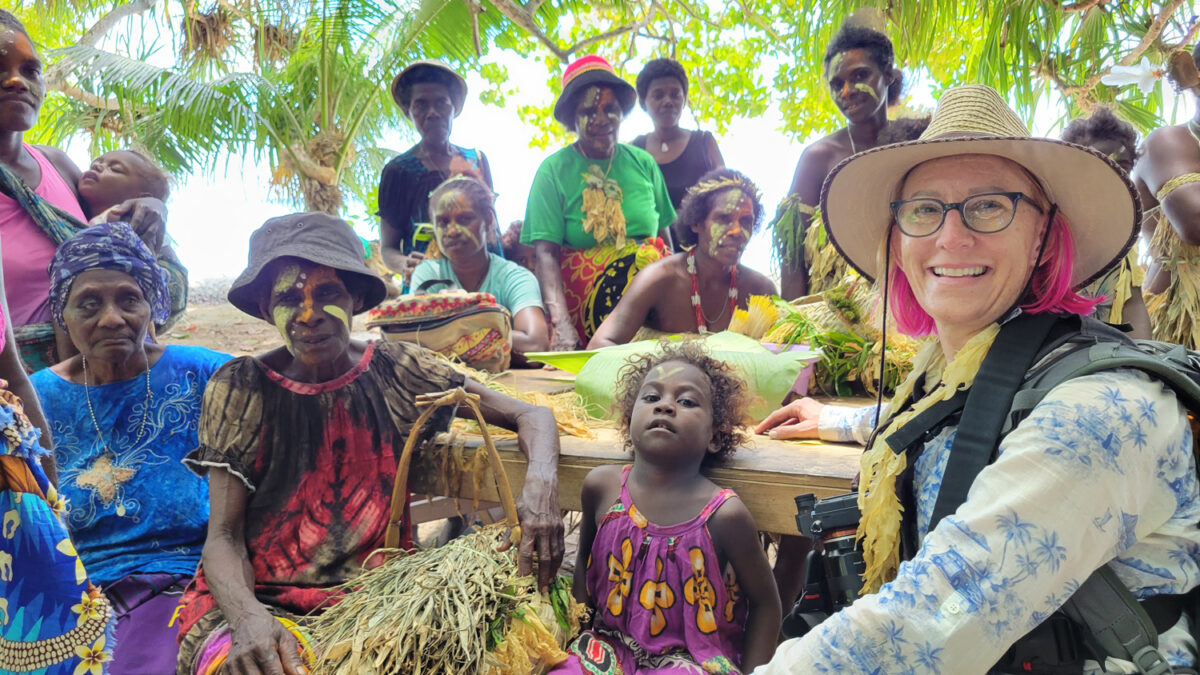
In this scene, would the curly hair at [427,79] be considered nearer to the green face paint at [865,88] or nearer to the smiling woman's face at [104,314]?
the green face paint at [865,88]

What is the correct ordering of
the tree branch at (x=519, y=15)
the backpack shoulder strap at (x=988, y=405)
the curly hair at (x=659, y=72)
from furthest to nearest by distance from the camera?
the tree branch at (x=519, y=15), the curly hair at (x=659, y=72), the backpack shoulder strap at (x=988, y=405)

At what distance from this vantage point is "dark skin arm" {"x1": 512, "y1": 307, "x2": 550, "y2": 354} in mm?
4027

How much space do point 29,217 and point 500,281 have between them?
201 cm

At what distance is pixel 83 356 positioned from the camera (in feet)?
9.41

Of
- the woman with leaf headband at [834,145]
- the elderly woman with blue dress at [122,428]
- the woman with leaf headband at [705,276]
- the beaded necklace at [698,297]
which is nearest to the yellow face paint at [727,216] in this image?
the woman with leaf headband at [705,276]

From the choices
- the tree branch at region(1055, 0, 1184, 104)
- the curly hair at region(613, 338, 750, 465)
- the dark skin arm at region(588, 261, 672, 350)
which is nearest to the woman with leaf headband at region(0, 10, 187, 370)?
the dark skin arm at region(588, 261, 672, 350)

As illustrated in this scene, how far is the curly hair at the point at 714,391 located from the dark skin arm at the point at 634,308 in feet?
3.31

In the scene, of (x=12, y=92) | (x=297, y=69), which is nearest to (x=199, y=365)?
(x=12, y=92)

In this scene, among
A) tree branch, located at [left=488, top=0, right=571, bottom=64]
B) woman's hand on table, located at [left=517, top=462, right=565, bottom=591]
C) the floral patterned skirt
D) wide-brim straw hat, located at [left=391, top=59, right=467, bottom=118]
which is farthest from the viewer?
tree branch, located at [left=488, top=0, right=571, bottom=64]

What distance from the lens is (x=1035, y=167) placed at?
1519mm

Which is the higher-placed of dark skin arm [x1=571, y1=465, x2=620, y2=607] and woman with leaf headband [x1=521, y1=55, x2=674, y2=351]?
woman with leaf headband [x1=521, y1=55, x2=674, y2=351]

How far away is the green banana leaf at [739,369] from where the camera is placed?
9.51 ft

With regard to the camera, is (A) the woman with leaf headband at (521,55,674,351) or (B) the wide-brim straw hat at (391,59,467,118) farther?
(B) the wide-brim straw hat at (391,59,467,118)

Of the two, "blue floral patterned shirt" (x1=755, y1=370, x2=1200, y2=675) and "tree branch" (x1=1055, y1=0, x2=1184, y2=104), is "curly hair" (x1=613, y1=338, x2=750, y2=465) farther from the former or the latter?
"tree branch" (x1=1055, y1=0, x2=1184, y2=104)
